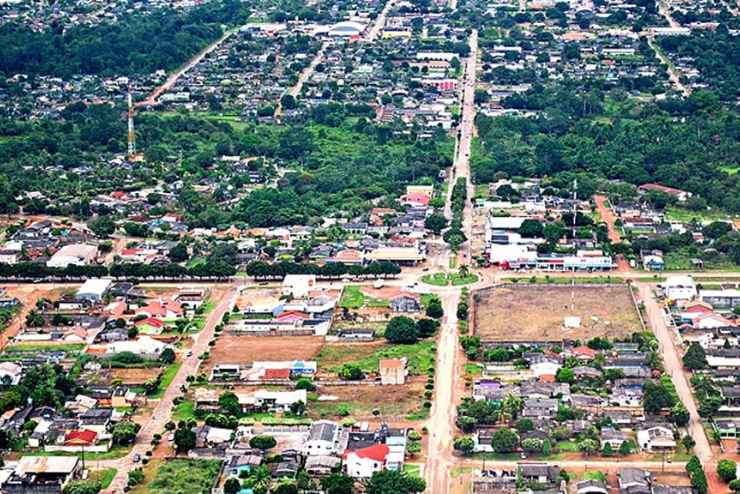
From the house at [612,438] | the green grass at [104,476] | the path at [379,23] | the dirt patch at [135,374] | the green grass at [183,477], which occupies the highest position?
the green grass at [183,477]

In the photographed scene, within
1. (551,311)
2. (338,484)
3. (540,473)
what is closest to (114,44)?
(551,311)

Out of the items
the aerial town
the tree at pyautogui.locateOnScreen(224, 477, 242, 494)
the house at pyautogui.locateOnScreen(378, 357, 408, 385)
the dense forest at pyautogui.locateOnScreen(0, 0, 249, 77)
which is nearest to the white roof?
the aerial town

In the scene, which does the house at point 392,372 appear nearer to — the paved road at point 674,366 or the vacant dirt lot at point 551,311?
the vacant dirt lot at point 551,311

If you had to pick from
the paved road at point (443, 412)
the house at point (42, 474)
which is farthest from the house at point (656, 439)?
the house at point (42, 474)

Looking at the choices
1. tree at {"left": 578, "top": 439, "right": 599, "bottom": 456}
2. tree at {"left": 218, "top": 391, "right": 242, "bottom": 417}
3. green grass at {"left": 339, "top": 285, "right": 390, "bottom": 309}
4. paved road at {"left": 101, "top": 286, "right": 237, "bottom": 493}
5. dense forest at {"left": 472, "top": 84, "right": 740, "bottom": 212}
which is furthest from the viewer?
dense forest at {"left": 472, "top": 84, "right": 740, "bottom": 212}

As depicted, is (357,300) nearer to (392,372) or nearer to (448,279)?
(448,279)

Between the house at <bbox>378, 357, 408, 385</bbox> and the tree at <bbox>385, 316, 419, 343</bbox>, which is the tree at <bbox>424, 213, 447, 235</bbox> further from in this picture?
the house at <bbox>378, 357, 408, 385</bbox>

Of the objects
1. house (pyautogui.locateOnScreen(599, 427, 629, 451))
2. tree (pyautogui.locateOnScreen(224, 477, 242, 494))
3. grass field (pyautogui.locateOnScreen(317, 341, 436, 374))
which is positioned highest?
tree (pyautogui.locateOnScreen(224, 477, 242, 494))

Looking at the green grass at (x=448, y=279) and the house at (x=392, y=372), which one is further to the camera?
the green grass at (x=448, y=279)
